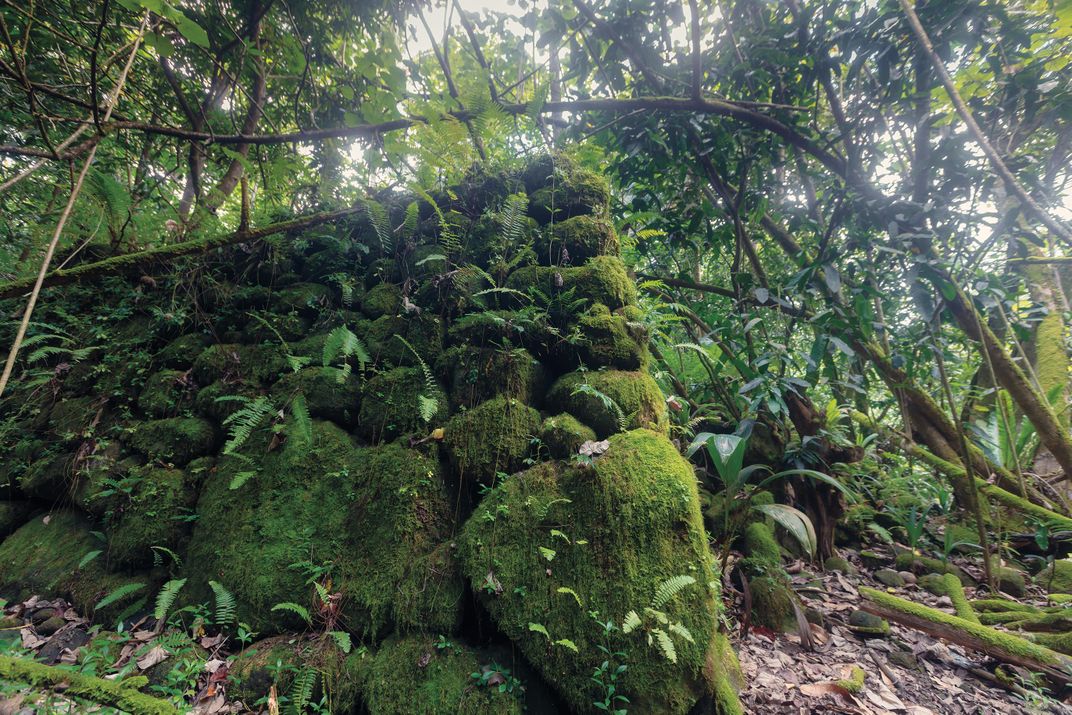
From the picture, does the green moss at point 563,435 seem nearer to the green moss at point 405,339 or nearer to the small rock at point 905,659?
the green moss at point 405,339

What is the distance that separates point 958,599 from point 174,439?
222 inches

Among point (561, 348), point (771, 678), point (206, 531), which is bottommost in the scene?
point (771, 678)

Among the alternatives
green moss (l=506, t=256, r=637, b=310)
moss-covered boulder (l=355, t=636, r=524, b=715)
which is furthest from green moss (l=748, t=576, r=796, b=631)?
green moss (l=506, t=256, r=637, b=310)

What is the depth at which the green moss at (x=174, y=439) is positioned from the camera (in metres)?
2.74

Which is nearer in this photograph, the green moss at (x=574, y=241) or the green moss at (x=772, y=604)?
the green moss at (x=772, y=604)

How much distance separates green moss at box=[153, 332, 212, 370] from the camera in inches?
124

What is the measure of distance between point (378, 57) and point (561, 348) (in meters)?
2.16

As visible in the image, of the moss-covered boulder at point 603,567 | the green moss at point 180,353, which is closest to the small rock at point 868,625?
the moss-covered boulder at point 603,567

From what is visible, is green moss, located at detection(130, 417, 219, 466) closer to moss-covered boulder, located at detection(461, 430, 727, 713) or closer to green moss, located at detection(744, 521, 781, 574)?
moss-covered boulder, located at detection(461, 430, 727, 713)

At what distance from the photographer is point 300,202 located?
4.06 meters

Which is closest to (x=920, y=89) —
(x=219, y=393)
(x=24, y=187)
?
(x=219, y=393)

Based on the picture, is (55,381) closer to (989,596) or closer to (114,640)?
(114,640)

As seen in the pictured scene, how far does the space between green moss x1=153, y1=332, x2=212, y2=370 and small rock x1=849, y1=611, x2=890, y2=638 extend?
527 centimetres

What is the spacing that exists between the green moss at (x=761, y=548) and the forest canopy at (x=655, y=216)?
1.1 inches
